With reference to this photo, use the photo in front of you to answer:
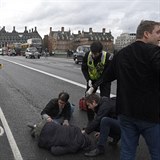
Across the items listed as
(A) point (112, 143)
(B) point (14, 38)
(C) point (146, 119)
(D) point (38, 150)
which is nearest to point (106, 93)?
(A) point (112, 143)

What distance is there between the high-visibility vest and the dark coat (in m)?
2.03

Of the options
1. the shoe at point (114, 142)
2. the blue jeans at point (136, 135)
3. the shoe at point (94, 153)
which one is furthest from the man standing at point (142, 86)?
the shoe at point (114, 142)

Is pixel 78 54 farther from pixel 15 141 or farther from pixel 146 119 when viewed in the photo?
pixel 146 119

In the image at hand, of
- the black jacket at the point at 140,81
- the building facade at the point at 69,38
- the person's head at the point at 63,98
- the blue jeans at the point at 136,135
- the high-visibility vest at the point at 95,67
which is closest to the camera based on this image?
the black jacket at the point at 140,81

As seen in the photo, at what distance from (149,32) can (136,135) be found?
105 centimetres

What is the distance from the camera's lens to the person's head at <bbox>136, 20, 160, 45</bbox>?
13.3 ft

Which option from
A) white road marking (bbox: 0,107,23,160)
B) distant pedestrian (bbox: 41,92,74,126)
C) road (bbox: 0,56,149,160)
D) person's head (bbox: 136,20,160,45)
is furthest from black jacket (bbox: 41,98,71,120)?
person's head (bbox: 136,20,160,45)

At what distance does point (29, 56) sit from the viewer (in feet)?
203

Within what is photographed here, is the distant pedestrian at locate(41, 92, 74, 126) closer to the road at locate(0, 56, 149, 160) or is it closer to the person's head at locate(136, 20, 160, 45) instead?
the road at locate(0, 56, 149, 160)

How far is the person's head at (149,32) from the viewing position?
4055 millimetres

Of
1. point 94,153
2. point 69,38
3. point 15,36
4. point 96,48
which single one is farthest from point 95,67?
point 15,36

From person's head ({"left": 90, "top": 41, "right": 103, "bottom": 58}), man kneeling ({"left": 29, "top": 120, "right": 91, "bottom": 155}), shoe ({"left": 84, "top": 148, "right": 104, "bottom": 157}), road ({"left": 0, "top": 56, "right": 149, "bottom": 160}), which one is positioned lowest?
road ({"left": 0, "top": 56, "right": 149, "bottom": 160})

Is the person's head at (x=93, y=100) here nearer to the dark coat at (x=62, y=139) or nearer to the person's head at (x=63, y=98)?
the dark coat at (x=62, y=139)

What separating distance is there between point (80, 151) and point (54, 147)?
435mm
